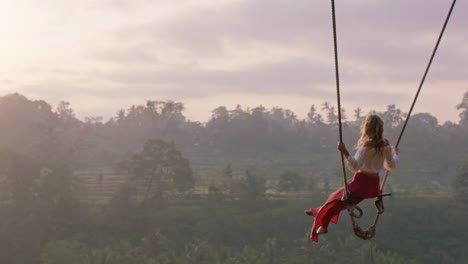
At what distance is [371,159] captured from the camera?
15.7 feet

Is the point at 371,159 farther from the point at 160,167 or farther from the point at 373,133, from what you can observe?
the point at 160,167

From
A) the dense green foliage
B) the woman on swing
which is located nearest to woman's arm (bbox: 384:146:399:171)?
the woman on swing

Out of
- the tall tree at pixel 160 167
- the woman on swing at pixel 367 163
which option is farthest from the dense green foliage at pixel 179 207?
the woman on swing at pixel 367 163

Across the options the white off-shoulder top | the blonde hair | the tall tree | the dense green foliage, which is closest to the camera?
the blonde hair

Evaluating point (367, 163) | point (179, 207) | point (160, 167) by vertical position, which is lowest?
point (179, 207)

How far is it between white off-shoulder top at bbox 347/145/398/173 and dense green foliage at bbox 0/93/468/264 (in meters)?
22.7

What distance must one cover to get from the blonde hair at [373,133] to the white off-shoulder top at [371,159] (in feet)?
0.13

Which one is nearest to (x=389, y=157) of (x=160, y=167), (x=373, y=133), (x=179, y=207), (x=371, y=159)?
(x=371, y=159)

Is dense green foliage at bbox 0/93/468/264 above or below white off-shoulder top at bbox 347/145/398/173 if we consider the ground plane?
below

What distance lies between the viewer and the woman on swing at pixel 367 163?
460cm

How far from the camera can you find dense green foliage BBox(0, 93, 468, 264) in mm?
30312

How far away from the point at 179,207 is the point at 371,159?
104ft

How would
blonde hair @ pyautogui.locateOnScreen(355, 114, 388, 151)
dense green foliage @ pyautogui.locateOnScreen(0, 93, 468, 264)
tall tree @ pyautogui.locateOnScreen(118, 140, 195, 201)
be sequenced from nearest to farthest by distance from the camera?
1. blonde hair @ pyautogui.locateOnScreen(355, 114, 388, 151)
2. dense green foliage @ pyautogui.locateOnScreen(0, 93, 468, 264)
3. tall tree @ pyautogui.locateOnScreen(118, 140, 195, 201)

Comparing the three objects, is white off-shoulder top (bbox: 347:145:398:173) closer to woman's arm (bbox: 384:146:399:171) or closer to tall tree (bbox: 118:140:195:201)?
woman's arm (bbox: 384:146:399:171)
